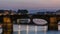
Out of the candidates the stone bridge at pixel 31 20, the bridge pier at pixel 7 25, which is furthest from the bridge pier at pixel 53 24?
the bridge pier at pixel 7 25

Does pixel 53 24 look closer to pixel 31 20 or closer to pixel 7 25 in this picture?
pixel 31 20

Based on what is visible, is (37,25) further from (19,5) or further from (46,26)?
(19,5)

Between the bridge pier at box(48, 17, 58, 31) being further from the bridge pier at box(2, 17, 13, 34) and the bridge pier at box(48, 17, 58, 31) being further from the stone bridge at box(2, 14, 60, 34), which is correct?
the bridge pier at box(2, 17, 13, 34)

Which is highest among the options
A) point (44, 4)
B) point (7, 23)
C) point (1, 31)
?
point (44, 4)

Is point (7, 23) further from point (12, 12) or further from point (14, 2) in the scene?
point (14, 2)

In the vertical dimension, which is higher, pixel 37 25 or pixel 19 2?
pixel 19 2

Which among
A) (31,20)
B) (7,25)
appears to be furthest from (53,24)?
(7,25)

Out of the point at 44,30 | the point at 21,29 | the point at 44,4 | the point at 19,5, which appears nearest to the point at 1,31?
the point at 21,29

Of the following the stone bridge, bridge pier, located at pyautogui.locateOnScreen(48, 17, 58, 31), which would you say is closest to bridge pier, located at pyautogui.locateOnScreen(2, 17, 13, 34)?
the stone bridge

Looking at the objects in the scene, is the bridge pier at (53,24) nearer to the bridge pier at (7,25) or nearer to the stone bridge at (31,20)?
the stone bridge at (31,20)

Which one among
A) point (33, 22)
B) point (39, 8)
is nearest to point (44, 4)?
point (39, 8)
